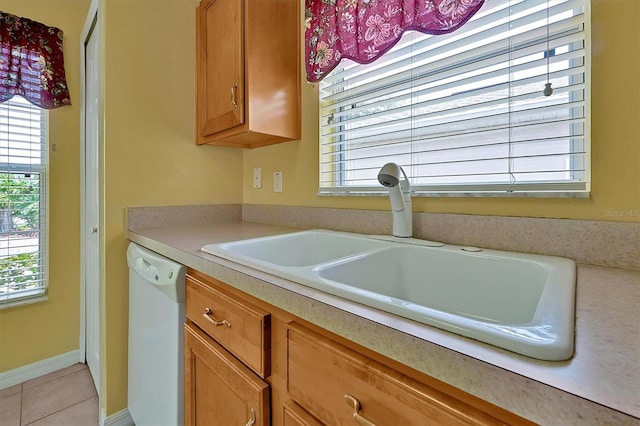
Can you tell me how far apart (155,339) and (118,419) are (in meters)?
0.71

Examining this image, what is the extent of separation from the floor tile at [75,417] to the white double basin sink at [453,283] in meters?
1.36

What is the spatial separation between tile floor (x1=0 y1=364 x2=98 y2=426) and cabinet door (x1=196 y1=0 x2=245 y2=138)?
160cm

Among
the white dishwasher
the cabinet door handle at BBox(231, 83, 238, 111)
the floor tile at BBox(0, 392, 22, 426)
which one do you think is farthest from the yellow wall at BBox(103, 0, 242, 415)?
the floor tile at BBox(0, 392, 22, 426)

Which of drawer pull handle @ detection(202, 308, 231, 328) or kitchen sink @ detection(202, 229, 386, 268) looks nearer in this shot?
drawer pull handle @ detection(202, 308, 231, 328)

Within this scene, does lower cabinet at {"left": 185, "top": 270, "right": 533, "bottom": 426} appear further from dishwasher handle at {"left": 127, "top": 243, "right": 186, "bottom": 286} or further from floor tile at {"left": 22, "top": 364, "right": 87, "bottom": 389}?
floor tile at {"left": 22, "top": 364, "right": 87, "bottom": 389}

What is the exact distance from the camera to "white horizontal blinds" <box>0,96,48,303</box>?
5.58ft

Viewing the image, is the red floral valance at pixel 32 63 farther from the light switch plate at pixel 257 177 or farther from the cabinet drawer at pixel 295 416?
the cabinet drawer at pixel 295 416

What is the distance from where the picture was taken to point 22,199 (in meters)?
1.75

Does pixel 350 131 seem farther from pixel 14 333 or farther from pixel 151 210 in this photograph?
pixel 14 333

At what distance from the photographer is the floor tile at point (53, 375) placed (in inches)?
67.7

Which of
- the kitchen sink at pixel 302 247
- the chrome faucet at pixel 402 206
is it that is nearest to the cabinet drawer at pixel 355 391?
the kitchen sink at pixel 302 247

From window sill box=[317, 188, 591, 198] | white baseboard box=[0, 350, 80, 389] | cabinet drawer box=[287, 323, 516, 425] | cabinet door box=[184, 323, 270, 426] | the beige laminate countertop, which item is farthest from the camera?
white baseboard box=[0, 350, 80, 389]

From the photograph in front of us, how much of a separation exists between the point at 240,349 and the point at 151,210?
1.07 meters

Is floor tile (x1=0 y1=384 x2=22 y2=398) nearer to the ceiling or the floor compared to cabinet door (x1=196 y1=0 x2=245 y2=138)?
nearer to the floor
